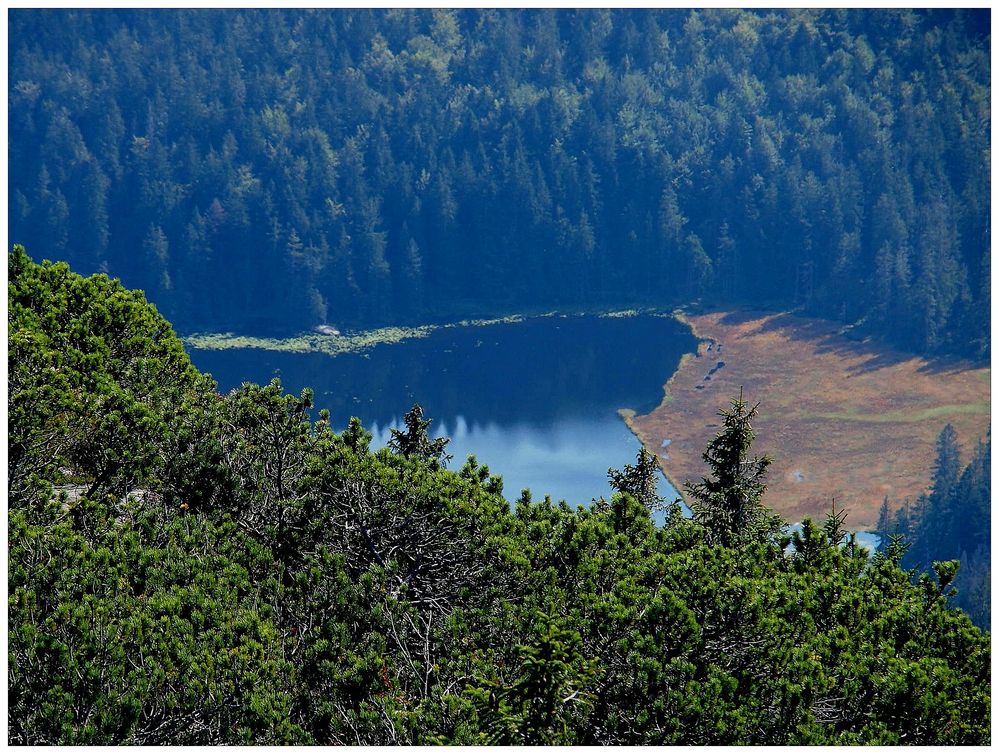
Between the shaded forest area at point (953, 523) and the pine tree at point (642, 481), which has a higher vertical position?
the pine tree at point (642, 481)

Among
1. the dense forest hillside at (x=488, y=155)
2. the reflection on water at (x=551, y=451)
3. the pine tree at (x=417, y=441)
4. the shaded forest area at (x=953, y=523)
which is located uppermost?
the dense forest hillside at (x=488, y=155)

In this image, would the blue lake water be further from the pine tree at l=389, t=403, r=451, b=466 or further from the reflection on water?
the pine tree at l=389, t=403, r=451, b=466

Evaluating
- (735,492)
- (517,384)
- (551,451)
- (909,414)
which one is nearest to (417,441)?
(735,492)

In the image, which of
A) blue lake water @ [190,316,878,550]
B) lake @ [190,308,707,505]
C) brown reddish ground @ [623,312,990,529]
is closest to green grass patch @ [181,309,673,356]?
lake @ [190,308,707,505]

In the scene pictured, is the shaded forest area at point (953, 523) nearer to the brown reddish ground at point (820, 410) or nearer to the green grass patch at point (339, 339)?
the brown reddish ground at point (820, 410)

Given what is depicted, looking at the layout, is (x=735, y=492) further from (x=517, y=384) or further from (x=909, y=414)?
(x=517, y=384)

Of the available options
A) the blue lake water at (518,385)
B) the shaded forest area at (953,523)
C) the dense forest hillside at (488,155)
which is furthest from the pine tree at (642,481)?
the dense forest hillside at (488,155)

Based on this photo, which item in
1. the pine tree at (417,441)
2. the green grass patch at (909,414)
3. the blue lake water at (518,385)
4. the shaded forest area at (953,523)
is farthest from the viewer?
the green grass patch at (909,414)
